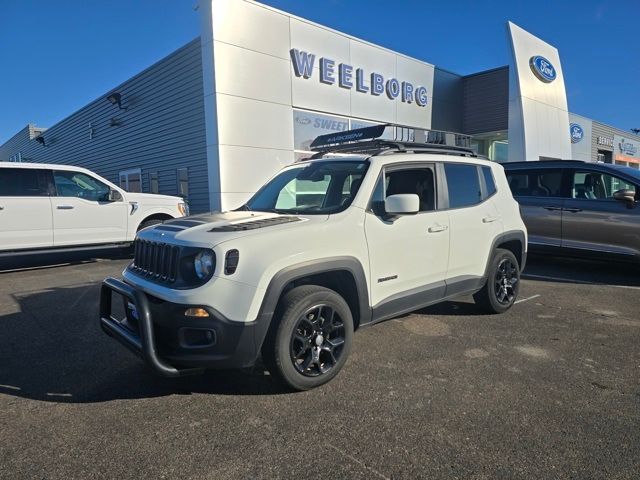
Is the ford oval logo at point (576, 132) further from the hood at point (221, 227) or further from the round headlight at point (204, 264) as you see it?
the round headlight at point (204, 264)

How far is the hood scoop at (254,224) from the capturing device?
3.12 meters

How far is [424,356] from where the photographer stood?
387 centimetres

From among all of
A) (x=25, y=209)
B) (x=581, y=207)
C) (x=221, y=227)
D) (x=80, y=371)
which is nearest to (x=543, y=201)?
(x=581, y=207)

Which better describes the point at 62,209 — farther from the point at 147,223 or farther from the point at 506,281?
the point at 506,281

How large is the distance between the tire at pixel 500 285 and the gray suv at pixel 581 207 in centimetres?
287

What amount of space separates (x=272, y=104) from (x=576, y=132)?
19.3 metres

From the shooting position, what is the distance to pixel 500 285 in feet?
16.7

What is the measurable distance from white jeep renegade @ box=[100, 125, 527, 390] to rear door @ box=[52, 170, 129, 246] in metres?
5.32

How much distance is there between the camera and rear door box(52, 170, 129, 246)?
8086 mm

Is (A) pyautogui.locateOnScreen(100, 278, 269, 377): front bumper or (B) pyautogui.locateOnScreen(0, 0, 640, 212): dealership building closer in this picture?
(A) pyautogui.locateOnScreen(100, 278, 269, 377): front bumper

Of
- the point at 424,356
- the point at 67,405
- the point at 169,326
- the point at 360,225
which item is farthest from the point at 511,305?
the point at 67,405

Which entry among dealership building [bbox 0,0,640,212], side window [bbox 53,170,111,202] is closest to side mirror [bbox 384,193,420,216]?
dealership building [bbox 0,0,640,212]

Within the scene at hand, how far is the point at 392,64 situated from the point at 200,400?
47.8 feet

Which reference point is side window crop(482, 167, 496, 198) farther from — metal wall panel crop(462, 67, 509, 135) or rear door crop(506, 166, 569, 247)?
metal wall panel crop(462, 67, 509, 135)
